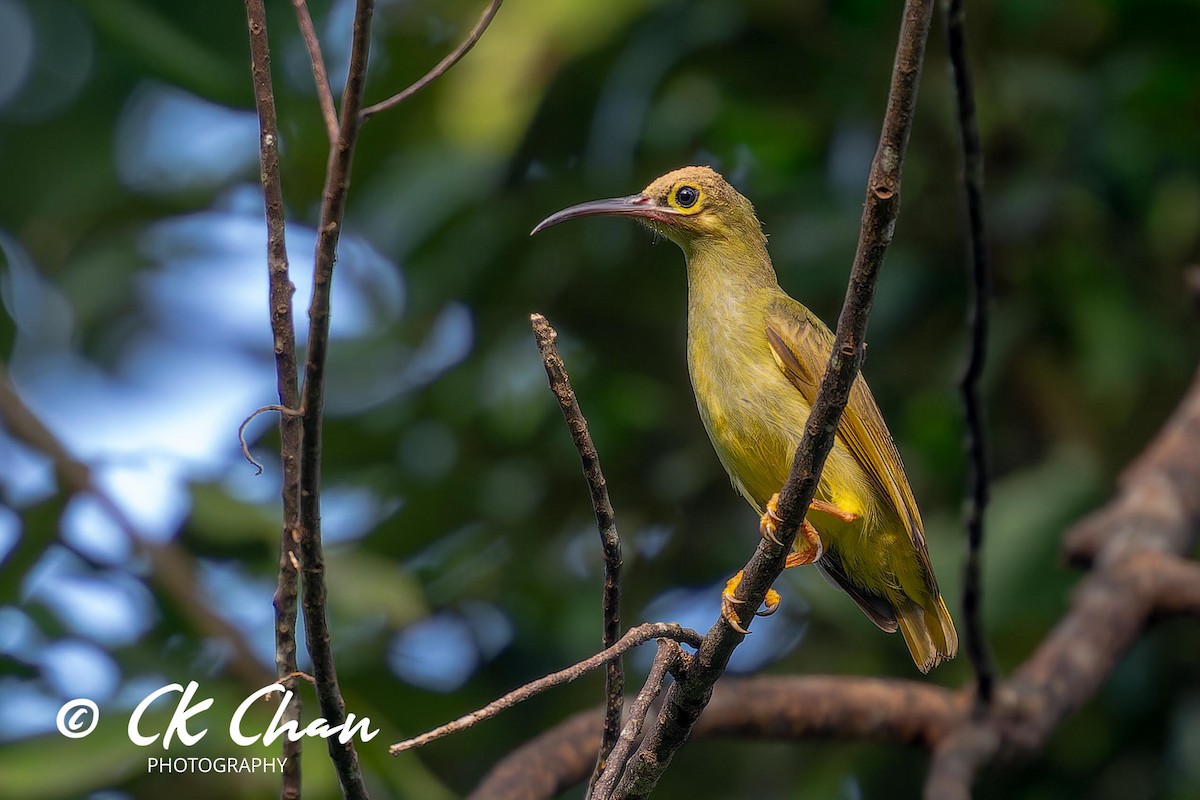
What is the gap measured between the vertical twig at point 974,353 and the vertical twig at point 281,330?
1.44 meters

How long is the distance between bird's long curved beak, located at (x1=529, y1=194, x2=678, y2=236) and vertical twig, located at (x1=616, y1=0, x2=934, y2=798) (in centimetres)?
177

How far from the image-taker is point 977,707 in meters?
4.58

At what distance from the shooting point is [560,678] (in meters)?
2.12

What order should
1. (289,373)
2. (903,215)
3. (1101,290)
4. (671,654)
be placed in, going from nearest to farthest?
1. (289,373)
2. (671,654)
3. (1101,290)
4. (903,215)

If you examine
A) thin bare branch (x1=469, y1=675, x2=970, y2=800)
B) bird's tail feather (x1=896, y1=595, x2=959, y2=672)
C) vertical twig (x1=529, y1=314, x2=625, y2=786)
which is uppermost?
vertical twig (x1=529, y1=314, x2=625, y2=786)

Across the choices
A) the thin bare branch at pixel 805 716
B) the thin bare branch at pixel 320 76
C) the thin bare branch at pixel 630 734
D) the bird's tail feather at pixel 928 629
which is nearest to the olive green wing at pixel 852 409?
the bird's tail feather at pixel 928 629

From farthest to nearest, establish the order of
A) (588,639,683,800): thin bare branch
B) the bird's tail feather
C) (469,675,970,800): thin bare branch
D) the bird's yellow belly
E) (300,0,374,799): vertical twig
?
1. the bird's tail feather
2. (469,675,970,800): thin bare branch
3. the bird's yellow belly
4. (588,639,683,800): thin bare branch
5. (300,0,374,799): vertical twig

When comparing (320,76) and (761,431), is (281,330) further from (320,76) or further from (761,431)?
(761,431)

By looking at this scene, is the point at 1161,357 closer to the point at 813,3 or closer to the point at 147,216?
the point at 813,3

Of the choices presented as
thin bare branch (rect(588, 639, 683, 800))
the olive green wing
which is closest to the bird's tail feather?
the olive green wing

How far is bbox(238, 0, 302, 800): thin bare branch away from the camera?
7.02 ft

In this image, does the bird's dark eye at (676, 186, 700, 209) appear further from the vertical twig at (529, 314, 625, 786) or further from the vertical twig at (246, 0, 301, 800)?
the vertical twig at (246, 0, 301, 800)

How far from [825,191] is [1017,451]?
4.75ft

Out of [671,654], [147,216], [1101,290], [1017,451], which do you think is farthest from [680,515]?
[671,654]
